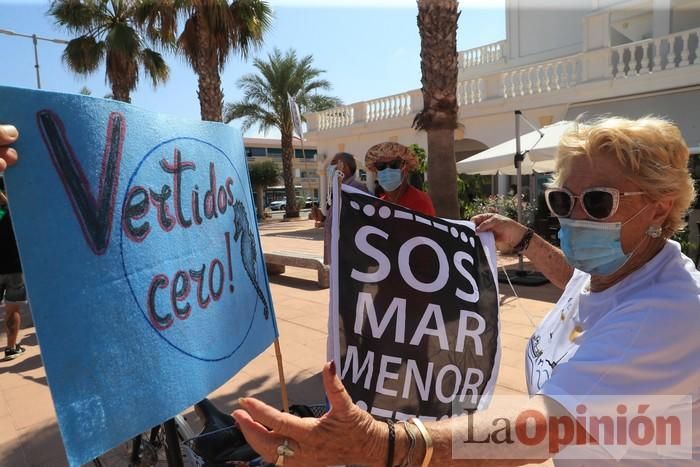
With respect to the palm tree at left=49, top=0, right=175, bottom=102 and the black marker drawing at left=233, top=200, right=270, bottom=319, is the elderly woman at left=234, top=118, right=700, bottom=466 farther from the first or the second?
the palm tree at left=49, top=0, right=175, bottom=102

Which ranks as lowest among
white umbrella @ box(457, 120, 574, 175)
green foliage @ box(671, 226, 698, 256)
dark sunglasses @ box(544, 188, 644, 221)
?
green foliage @ box(671, 226, 698, 256)

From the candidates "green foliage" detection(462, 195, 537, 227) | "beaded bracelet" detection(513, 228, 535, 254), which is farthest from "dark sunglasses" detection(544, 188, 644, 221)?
"green foliage" detection(462, 195, 537, 227)

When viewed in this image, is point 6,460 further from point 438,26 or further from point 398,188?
point 438,26

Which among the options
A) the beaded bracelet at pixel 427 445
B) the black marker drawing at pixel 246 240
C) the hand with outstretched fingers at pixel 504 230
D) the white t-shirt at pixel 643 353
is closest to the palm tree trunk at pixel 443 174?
the hand with outstretched fingers at pixel 504 230

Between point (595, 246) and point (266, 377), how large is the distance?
131 inches

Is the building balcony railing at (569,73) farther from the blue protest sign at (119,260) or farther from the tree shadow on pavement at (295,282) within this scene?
the blue protest sign at (119,260)

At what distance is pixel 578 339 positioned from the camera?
130cm

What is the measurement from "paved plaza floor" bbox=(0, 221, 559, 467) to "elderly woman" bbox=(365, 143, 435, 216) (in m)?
0.91

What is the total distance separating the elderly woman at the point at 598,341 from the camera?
3.07ft

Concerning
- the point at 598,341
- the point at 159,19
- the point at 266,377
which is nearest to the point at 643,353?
the point at 598,341

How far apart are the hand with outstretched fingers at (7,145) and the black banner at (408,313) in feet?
3.29

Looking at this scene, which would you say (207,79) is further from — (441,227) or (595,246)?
(595,246)

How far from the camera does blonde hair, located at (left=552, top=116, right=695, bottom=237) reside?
125 cm

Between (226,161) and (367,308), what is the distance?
82 centimetres
